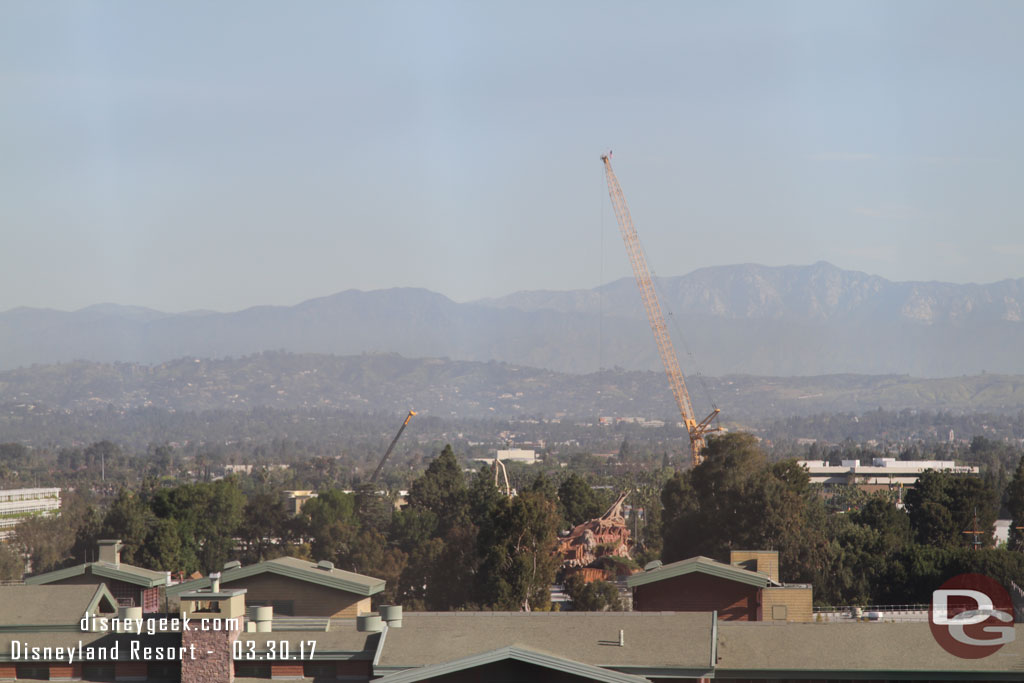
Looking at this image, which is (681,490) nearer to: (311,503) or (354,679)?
(311,503)

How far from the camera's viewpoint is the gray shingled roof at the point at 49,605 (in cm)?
2845

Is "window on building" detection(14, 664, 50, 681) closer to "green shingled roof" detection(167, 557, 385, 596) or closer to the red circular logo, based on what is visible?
"green shingled roof" detection(167, 557, 385, 596)

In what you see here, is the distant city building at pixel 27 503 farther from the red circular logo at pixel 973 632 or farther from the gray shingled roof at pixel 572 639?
the red circular logo at pixel 973 632

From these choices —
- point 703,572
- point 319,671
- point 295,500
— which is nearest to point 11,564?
point 295,500

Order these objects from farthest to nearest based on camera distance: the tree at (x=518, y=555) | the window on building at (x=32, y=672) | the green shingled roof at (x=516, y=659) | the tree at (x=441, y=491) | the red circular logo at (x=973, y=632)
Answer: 1. the tree at (x=441, y=491)
2. the tree at (x=518, y=555)
3. the red circular logo at (x=973, y=632)
4. the window on building at (x=32, y=672)
5. the green shingled roof at (x=516, y=659)

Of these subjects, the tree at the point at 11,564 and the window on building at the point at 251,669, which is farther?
the tree at the point at 11,564

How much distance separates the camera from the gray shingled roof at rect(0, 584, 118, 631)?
2845cm

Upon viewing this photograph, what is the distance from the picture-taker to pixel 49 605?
97.1ft

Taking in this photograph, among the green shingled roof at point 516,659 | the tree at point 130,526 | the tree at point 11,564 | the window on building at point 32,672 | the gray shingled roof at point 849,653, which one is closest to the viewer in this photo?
the green shingled roof at point 516,659

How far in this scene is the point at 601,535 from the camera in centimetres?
9656

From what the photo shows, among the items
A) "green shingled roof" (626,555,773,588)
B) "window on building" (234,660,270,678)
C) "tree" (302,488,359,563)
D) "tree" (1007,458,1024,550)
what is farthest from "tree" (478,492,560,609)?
"tree" (1007,458,1024,550)

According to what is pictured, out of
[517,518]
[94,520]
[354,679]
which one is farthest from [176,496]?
[354,679]

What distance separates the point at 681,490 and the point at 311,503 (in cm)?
2899

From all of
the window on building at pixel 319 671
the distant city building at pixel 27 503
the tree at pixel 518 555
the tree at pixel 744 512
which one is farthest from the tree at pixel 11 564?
the distant city building at pixel 27 503
